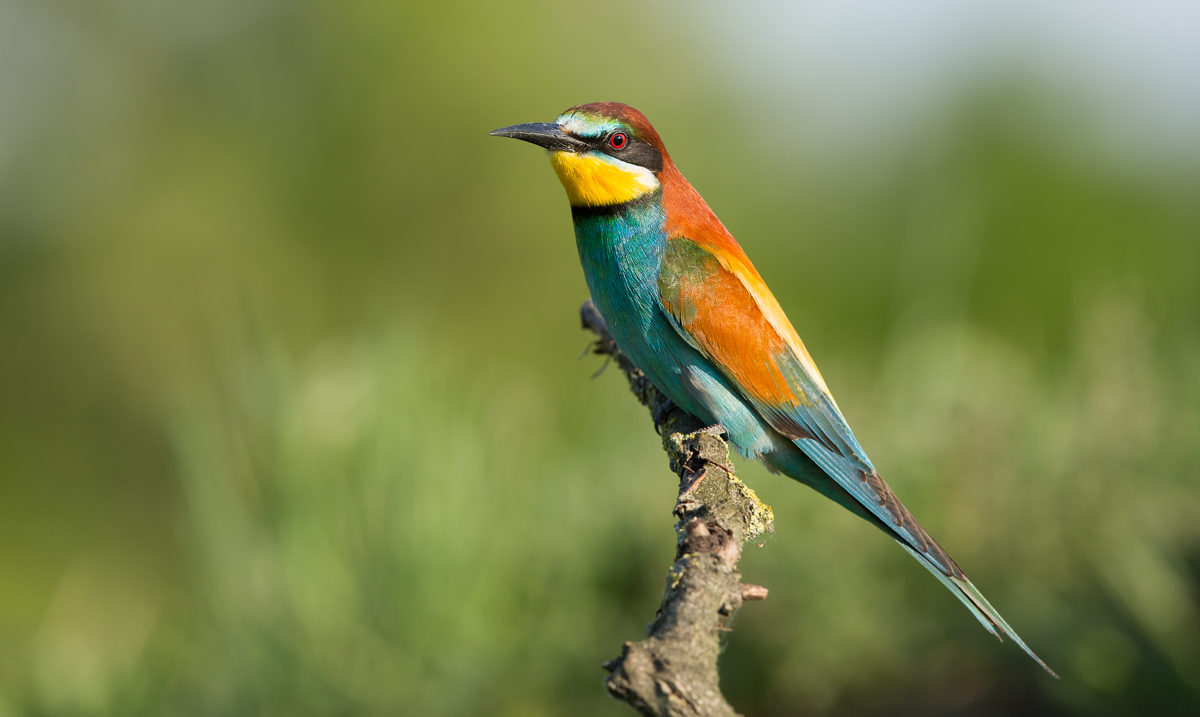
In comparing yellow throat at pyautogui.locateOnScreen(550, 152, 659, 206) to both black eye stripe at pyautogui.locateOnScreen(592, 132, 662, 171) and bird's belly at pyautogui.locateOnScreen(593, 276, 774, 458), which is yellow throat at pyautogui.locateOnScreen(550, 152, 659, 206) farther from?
bird's belly at pyautogui.locateOnScreen(593, 276, 774, 458)

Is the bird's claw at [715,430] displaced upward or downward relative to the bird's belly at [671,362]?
downward

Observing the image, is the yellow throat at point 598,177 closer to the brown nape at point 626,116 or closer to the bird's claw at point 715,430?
the brown nape at point 626,116

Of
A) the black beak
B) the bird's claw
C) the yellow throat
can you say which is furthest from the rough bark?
the black beak

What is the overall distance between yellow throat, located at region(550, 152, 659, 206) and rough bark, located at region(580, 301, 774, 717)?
26.3 inches

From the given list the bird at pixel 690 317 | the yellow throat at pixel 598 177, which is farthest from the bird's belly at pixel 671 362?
the yellow throat at pixel 598 177

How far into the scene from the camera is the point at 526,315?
21.2 ft

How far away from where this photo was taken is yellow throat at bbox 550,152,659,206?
2.07 meters

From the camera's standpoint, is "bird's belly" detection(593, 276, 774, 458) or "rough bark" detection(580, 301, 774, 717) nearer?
"rough bark" detection(580, 301, 774, 717)

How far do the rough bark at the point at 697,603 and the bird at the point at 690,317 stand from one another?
1.12ft

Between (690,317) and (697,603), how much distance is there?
1036 mm

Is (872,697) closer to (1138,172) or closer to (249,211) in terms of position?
(1138,172)

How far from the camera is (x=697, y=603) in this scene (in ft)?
3.42

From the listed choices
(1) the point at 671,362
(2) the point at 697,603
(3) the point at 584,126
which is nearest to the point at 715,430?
(1) the point at 671,362

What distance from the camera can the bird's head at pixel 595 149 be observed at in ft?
6.78
